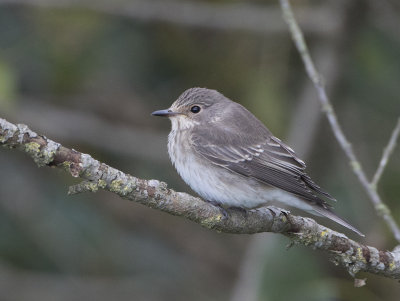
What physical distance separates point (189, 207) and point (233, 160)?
1.31 m

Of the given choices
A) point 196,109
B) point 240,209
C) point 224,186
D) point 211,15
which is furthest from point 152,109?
point 240,209

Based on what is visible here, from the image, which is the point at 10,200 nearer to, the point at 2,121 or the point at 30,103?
the point at 30,103

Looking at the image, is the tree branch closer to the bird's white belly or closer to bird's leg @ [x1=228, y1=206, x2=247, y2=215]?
bird's leg @ [x1=228, y1=206, x2=247, y2=215]

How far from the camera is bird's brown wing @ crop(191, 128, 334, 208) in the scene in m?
4.89

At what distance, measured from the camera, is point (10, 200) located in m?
7.25

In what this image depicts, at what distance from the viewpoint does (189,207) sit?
3.81 m

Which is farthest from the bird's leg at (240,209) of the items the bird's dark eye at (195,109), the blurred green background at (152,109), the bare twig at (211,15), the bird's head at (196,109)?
the bare twig at (211,15)

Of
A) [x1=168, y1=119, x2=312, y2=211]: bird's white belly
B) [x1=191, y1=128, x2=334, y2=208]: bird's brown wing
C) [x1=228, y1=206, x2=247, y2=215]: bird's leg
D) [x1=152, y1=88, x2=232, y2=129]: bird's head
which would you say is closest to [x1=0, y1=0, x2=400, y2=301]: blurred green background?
[x1=152, y1=88, x2=232, y2=129]: bird's head

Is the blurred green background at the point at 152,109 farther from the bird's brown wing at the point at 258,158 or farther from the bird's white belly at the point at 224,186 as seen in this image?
the bird's white belly at the point at 224,186

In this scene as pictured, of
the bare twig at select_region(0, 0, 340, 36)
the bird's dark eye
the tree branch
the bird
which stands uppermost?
the bare twig at select_region(0, 0, 340, 36)

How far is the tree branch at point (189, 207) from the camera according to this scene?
333 cm

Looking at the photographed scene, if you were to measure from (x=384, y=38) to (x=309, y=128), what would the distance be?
4.33 feet

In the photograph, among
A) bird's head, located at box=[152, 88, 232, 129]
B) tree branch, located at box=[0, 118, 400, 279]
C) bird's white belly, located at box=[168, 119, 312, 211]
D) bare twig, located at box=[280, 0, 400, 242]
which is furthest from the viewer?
bird's head, located at box=[152, 88, 232, 129]

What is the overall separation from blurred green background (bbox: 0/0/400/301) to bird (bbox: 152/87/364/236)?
125cm
